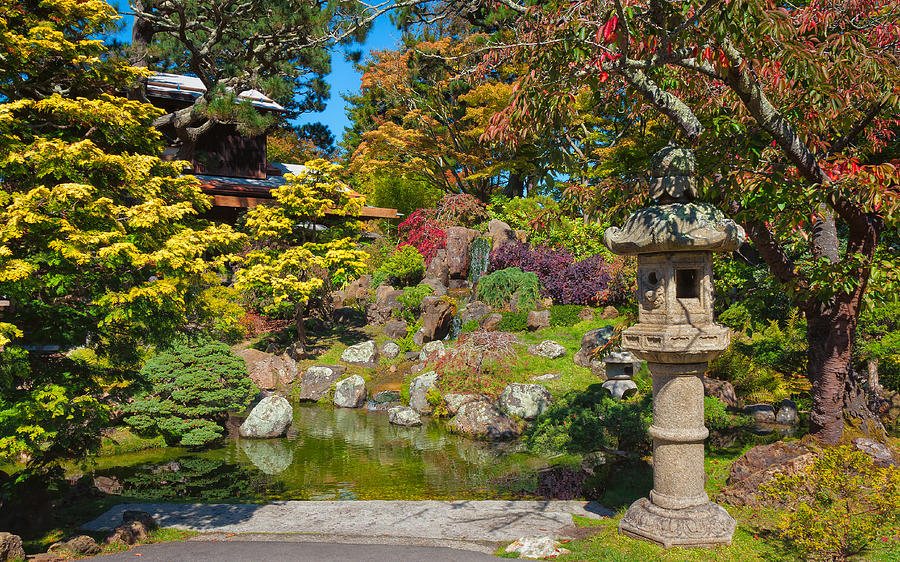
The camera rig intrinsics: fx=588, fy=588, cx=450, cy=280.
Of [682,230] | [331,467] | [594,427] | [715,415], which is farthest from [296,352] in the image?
[682,230]

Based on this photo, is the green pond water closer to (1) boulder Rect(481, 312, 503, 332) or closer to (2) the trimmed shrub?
(1) boulder Rect(481, 312, 503, 332)

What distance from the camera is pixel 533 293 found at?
19.7 metres

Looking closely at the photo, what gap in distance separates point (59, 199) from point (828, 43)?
809 centimetres

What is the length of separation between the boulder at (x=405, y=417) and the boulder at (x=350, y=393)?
85.8 inches

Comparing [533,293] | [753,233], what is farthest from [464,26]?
[753,233]

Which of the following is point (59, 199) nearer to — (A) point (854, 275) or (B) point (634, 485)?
(B) point (634, 485)

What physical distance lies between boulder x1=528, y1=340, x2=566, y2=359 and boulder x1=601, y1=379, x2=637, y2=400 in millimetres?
3676

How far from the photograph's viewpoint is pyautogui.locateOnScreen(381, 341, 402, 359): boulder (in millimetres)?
18953

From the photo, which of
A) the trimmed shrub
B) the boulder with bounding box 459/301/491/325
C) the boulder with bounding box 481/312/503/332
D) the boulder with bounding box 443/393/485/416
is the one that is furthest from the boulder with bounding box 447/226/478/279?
the boulder with bounding box 443/393/485/416

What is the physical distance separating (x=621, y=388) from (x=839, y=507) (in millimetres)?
6811

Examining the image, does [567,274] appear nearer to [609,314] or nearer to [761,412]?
[609,314]

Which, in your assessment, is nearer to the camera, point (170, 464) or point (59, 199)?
point (59, 199)

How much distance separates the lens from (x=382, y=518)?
7.67m

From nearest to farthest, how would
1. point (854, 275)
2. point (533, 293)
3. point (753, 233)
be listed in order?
point (854, 275) → point (753, 233) → point (533, 293)
